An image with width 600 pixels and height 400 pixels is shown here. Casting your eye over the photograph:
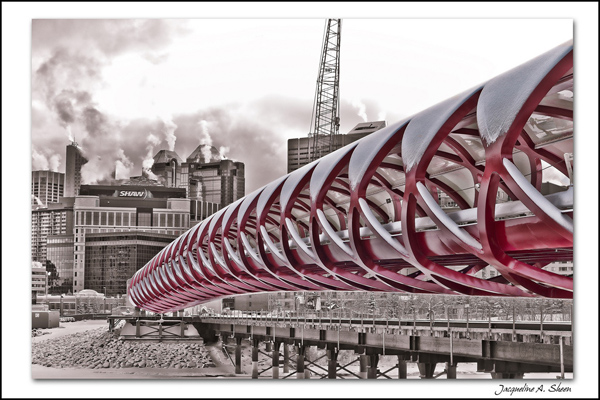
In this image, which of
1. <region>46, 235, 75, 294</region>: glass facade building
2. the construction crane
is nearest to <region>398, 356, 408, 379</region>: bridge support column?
<region>46, 235, 75, 294</region>: glass facade building

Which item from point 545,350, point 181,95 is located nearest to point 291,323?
point 181,95

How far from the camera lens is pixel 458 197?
12578 mm

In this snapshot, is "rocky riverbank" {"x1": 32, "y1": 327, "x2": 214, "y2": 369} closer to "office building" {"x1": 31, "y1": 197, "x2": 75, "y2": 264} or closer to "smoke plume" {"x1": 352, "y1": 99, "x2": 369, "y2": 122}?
"office building" {"x1": 31, "y1": 197, "x2": 75, "y2": 264}

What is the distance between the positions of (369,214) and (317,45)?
23.8 metres

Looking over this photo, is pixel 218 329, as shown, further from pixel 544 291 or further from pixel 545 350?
pixel 544 291

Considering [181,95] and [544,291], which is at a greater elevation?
[181,95]

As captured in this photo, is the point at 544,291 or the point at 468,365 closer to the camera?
the point at 544,291

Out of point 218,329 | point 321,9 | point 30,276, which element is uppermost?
point 321,9

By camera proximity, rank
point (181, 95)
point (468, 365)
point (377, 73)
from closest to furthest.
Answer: point (468, 365)
point (181, 95)
point (377, 73)

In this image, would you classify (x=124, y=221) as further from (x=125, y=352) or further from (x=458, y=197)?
(x=458, y=197)

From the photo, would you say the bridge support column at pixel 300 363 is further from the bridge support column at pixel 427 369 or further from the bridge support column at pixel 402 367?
the bridge support column at pixel 427 369

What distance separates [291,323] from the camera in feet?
118

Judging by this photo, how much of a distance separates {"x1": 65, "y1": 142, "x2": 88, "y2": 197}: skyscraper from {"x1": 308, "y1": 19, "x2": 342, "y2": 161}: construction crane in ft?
43.5

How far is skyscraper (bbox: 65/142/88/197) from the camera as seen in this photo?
3409cm
